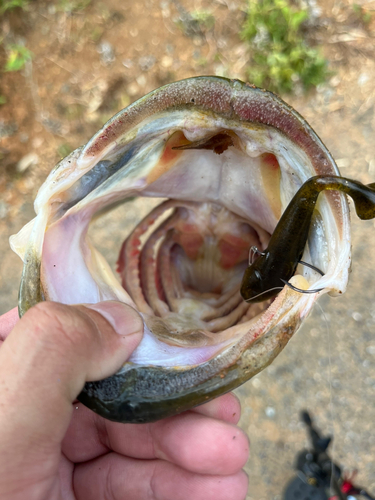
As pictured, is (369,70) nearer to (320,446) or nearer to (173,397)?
(320,446)

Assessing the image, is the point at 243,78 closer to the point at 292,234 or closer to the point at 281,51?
the point at 281,51

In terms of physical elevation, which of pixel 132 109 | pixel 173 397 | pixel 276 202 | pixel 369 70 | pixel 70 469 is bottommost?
pixel 70 469

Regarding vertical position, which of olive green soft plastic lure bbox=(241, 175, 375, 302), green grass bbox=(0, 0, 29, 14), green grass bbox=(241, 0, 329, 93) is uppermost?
green grass bbox=(241, 0, 329, 93)

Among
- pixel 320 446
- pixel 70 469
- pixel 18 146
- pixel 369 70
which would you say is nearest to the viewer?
pixel 70 469

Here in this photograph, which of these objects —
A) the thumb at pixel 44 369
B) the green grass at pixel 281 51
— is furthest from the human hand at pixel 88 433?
the green grass at pixel 281 51

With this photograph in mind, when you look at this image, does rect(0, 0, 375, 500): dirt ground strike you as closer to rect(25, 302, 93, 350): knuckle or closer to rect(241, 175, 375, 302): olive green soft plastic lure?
rect(241, 175, 375, 302): olive green soft plastic lure

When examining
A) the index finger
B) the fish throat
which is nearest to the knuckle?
the fish throat

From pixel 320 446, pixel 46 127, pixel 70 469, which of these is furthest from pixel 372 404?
pixel 46 127
